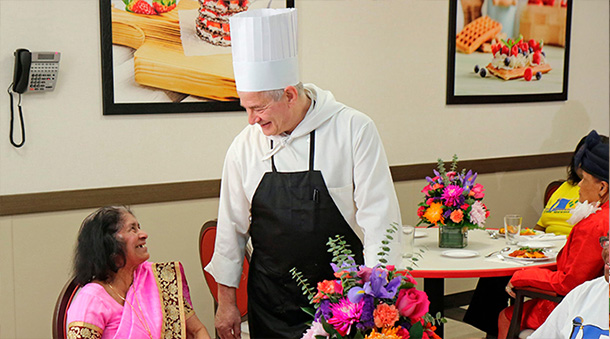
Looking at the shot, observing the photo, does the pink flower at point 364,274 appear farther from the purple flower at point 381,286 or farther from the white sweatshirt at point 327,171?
the white sweatshirt at point 327,171

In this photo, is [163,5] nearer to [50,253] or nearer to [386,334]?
[50,253]

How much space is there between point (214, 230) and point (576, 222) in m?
1.51

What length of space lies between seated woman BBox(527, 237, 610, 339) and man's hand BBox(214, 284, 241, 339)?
1.00 m

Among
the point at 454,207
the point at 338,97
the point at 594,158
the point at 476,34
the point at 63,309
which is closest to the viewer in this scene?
the point at 63,309

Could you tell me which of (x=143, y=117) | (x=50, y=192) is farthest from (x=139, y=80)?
(x=50, y=192)

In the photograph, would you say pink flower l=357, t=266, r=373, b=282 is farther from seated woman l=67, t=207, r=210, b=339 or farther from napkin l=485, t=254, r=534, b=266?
napkin l=485, t=254, r=534, b=266

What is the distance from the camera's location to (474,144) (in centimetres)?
498

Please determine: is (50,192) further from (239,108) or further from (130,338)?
(130,338)

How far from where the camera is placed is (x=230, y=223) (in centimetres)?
257

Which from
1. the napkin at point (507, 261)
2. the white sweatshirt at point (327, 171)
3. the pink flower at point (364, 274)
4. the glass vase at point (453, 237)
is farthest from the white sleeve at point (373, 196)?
the glass vase at point (453, 237)

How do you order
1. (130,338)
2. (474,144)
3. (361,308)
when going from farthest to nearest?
1. (474,144)
2. (130,338)
3. (361,308)

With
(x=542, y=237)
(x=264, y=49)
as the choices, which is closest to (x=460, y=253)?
(x=542, y=237)

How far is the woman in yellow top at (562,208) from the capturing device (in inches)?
171

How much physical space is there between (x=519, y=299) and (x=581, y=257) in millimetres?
384
